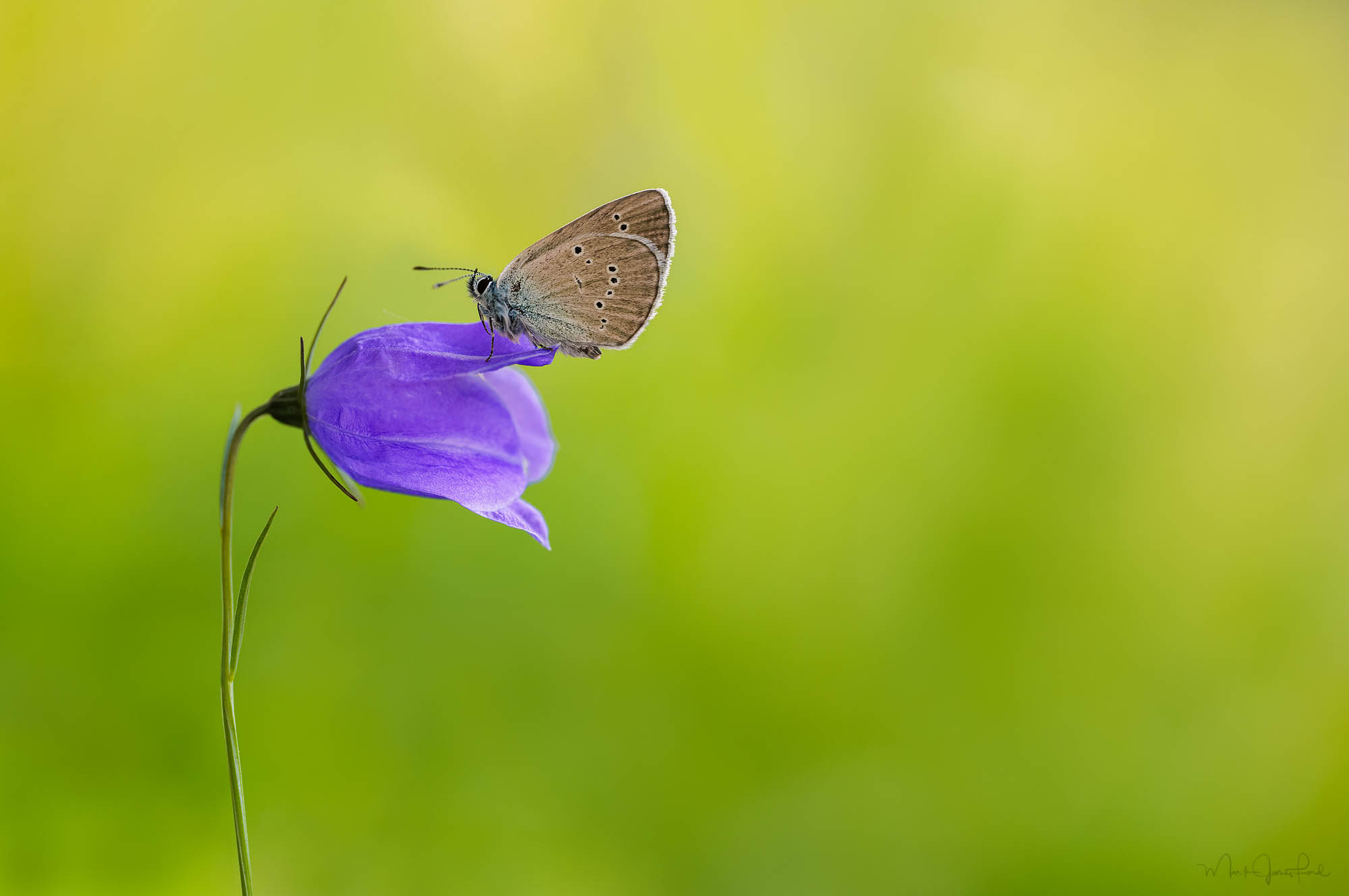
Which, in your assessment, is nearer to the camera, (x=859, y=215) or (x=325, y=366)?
(x=325, y=366)

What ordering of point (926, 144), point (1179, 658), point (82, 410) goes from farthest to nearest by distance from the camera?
point (926, 144)
point (1179, 658)
point (82, 410)

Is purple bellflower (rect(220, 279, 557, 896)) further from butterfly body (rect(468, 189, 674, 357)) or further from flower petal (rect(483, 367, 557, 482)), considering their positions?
butterfly body (rect(468, 189, 674, 357))

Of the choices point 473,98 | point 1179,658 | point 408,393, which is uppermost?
point 473,98

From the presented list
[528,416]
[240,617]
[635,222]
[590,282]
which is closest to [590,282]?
[590,282]

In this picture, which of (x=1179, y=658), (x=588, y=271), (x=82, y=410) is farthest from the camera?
(x=1179, y=658)

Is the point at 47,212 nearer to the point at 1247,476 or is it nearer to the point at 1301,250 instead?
the point at 1247,476

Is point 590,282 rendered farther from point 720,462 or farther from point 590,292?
point 720,462

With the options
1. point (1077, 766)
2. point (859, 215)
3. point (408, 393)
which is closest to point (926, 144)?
point (859, 215)

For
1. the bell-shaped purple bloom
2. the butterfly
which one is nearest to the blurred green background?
the butterfly
